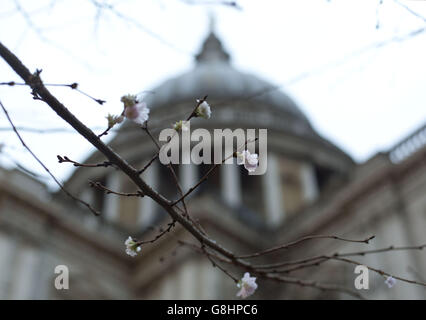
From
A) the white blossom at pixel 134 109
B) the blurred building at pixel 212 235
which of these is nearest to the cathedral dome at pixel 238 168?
the blurred building at pixel 212 235

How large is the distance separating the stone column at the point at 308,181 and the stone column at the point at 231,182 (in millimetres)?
2675

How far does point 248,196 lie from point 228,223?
38.2 feet

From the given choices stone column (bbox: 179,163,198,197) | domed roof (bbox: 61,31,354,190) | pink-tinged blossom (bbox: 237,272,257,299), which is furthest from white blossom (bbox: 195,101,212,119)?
Answer: stone column (bbox: 179,163,198,197)

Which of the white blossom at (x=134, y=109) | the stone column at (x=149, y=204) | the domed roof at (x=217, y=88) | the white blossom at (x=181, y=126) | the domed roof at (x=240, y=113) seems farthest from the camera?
the domed roof at (x=217, y=88)

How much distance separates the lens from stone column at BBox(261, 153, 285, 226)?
28.1 metres

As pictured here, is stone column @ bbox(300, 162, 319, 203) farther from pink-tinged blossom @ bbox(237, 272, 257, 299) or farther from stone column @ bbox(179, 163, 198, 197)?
pink-tinged blossom @ bbox(237, 272, 257, 299)

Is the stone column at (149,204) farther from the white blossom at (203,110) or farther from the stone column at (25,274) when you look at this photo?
the white blossom at (203,110)

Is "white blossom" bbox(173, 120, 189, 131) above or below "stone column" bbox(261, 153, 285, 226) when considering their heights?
below

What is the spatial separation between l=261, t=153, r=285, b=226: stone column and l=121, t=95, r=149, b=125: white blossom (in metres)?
23.8

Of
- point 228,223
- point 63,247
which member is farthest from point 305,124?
point 63,247

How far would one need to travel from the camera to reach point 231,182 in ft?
94.4

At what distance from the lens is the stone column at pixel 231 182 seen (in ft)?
92.8

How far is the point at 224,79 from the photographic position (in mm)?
34844
